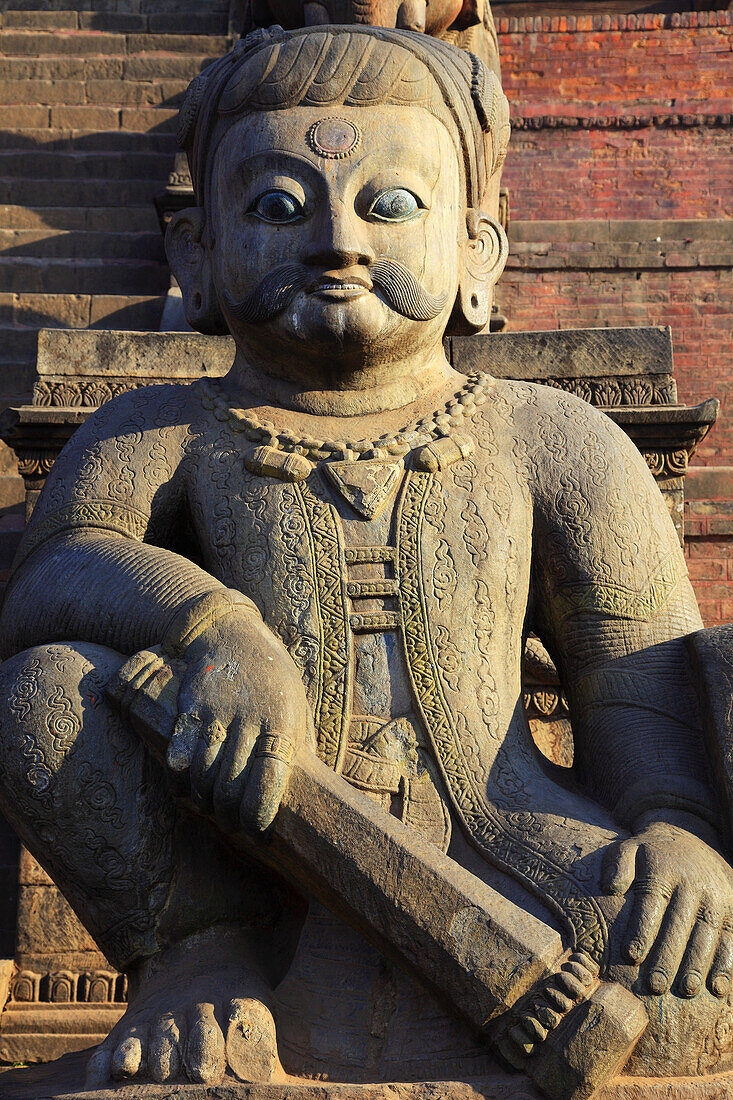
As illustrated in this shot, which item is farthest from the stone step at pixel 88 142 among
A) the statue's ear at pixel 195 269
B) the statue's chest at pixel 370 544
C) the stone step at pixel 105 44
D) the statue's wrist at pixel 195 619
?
the statue's wrist at pixel 195 619

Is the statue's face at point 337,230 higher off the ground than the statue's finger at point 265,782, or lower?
higher

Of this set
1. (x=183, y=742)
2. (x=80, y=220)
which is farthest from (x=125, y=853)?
(x=80, y=220)

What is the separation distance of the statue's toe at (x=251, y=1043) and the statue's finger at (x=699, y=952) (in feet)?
2.82

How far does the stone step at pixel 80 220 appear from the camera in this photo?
35.4 ft

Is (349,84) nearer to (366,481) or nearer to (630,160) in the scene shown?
(366,481)

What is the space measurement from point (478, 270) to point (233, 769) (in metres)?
1.75

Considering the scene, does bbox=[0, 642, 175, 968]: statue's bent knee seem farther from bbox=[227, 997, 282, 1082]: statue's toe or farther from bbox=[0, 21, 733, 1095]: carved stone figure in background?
bbox=[227, 997, 282, 1082]: statue's toe

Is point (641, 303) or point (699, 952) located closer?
point (699, 952)

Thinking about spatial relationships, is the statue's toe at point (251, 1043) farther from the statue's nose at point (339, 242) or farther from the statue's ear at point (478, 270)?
the statue's ear at point (478, 270)

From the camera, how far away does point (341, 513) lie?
3.72m

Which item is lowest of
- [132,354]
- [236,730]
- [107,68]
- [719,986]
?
[719,986]

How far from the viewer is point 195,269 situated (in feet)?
13.8

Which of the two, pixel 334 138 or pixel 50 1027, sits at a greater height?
pixel 334 138

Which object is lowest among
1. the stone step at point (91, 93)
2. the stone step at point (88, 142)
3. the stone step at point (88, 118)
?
the stone step at point (88, 142)
